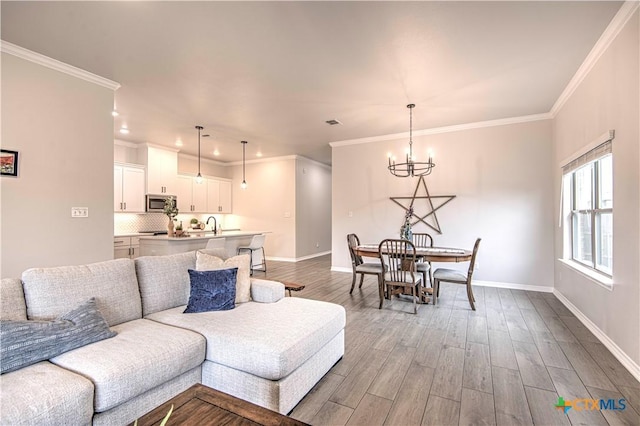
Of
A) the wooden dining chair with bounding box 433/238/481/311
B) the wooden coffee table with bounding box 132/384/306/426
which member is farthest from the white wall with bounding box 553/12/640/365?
the wooden coffee table with bounding box 132/384/306/426

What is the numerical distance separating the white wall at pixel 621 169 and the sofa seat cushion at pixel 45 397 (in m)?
3.51

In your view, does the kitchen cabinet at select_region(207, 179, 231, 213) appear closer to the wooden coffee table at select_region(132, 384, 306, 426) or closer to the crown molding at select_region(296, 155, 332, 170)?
the crown molding at select_region(296, 155, 332, 170)

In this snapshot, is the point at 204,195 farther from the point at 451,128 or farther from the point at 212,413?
the point at 212,413

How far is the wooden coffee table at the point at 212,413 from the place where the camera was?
1161 millimetres

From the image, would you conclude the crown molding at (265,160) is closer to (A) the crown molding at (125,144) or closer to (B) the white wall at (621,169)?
(A) the crown molding at (125,144)

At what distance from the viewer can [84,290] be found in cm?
194

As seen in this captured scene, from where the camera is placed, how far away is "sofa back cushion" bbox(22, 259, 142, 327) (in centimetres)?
177

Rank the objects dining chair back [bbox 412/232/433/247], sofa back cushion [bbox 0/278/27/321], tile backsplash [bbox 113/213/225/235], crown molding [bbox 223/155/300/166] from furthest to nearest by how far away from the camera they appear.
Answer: crown molding [bbox 223/155/300/166] → tile backsplash [bbox 113/213/225/235] → dining chair back [bbox 412/232/433/247] → sofa back cushion [bbox 0/278/27/321]

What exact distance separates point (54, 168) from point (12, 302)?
1.96 m

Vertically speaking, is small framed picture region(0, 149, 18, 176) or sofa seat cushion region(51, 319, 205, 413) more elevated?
small framed picture region(0, 149, 18, 176)

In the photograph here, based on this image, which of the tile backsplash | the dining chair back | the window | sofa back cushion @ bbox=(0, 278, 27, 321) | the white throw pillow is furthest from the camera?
the tile backsplash

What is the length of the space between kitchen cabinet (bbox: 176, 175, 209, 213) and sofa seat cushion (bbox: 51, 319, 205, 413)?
5767mm

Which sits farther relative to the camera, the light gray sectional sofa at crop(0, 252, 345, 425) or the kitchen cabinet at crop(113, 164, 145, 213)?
the kitchen cabinet at crop(113, 164, 145, 213)

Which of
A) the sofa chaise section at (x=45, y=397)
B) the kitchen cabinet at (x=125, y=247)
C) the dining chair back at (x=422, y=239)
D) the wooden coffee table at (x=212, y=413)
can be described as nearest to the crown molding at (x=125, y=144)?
the kitchen cabinet at (x=125, y=247)
